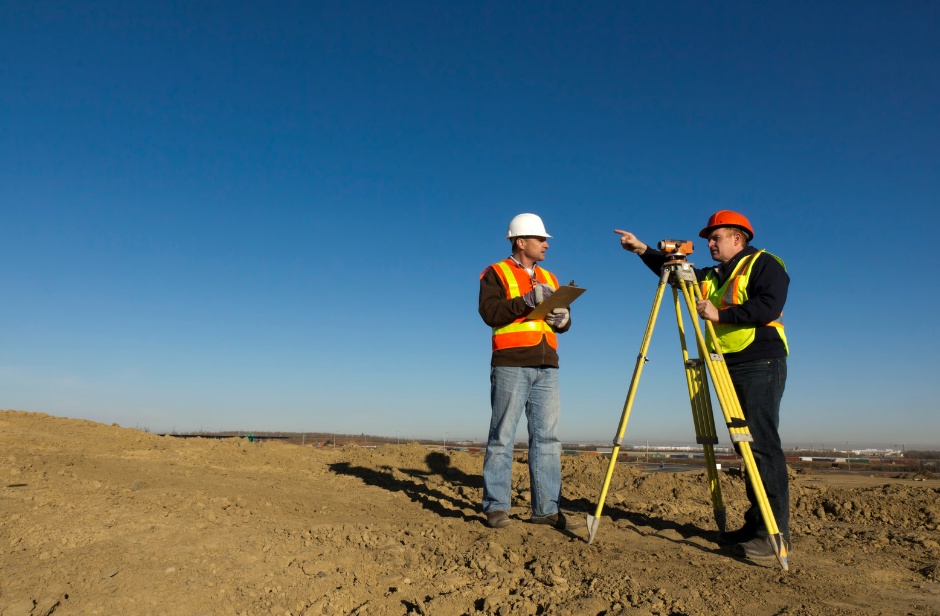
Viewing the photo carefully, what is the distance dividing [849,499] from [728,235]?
4.32 meters

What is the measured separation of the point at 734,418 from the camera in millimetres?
3410

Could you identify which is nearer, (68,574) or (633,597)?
(633,597)

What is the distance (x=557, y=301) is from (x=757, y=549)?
2.15 meters

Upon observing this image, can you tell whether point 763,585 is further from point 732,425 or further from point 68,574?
point 68,574

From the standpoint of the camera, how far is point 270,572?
10.6 feet

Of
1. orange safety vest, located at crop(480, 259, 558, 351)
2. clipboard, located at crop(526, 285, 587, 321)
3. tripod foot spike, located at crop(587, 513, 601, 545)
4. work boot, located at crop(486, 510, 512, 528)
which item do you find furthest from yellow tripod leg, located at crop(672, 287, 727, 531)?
work boot, located at crop(486, 510, 512, 528)

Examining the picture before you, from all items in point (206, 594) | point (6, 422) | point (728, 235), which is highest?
point (728, 235)

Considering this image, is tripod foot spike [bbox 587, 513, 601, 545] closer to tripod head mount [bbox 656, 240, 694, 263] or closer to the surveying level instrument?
the surveying level instrument

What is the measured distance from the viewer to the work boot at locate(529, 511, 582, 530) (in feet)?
14.0

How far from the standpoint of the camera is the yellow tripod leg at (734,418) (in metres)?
3.15

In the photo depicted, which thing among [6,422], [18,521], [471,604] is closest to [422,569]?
[471,604]

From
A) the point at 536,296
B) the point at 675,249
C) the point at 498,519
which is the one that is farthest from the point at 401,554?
the point at 675,249

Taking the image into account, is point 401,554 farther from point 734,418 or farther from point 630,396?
point 734,418

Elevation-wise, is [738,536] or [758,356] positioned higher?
[758,356]
